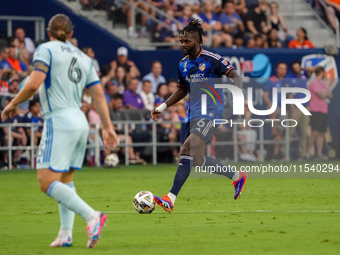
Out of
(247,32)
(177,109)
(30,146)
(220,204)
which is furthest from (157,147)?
(220,204)

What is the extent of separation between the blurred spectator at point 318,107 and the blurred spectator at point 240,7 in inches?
129

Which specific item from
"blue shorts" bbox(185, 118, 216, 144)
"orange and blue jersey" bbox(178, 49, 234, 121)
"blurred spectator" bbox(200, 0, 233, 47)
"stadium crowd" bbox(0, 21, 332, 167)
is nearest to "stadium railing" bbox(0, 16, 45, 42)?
"stadium crowd" bbox(0, 21, 332, 167)

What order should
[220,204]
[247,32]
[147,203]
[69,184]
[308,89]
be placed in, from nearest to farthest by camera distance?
[69,184]
[147,203]
[220,204]
[308,89]
[247,32]

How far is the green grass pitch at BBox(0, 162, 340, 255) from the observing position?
7.90 metres

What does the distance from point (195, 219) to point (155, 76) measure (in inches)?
497

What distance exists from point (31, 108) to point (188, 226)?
11.4 metres

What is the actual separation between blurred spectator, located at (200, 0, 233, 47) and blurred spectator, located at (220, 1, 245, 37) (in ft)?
0.62

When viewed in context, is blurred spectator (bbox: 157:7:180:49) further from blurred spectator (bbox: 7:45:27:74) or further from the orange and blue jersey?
the orange and blue jersey

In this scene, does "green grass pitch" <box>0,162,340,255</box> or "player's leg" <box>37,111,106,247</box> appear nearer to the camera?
"player's leg" <box>37,111,106,247</box>

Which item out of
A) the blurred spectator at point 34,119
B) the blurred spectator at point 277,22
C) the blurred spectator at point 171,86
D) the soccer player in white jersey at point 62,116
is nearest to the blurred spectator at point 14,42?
the blurred spectator at point 34,119

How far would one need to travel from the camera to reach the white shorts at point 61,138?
7.81 m

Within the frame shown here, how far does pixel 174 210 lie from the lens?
1142cm

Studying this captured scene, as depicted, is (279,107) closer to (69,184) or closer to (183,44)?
(183,44)

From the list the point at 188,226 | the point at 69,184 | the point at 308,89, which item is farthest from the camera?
the point at 308,89
